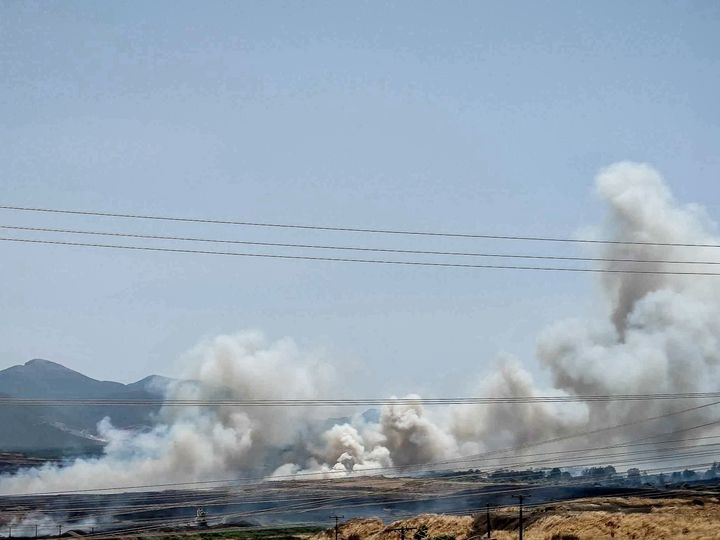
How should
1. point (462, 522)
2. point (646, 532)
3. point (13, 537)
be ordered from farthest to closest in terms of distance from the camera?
point (13, 537)
point (462, 522)
point (646, 532)

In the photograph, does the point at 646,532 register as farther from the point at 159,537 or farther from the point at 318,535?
the point at 159,537

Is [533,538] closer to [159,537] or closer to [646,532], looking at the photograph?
[646,532]

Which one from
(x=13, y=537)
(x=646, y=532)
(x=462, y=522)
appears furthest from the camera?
(x=13, y=537)

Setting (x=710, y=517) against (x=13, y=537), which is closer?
(x=710, y=517)

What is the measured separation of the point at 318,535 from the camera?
650 feet

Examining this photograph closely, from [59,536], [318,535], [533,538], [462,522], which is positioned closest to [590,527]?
[533,538]

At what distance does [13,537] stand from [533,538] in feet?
348

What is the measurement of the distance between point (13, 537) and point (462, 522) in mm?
90468

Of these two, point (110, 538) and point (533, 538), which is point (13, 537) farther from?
point (533, 538)

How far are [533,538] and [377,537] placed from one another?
36.6 metres

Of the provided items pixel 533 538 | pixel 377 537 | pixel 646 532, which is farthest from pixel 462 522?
pixel 646 532

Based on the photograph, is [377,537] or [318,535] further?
[318,535]

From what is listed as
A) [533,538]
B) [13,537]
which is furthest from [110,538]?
[533,538]

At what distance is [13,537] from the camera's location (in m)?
198
